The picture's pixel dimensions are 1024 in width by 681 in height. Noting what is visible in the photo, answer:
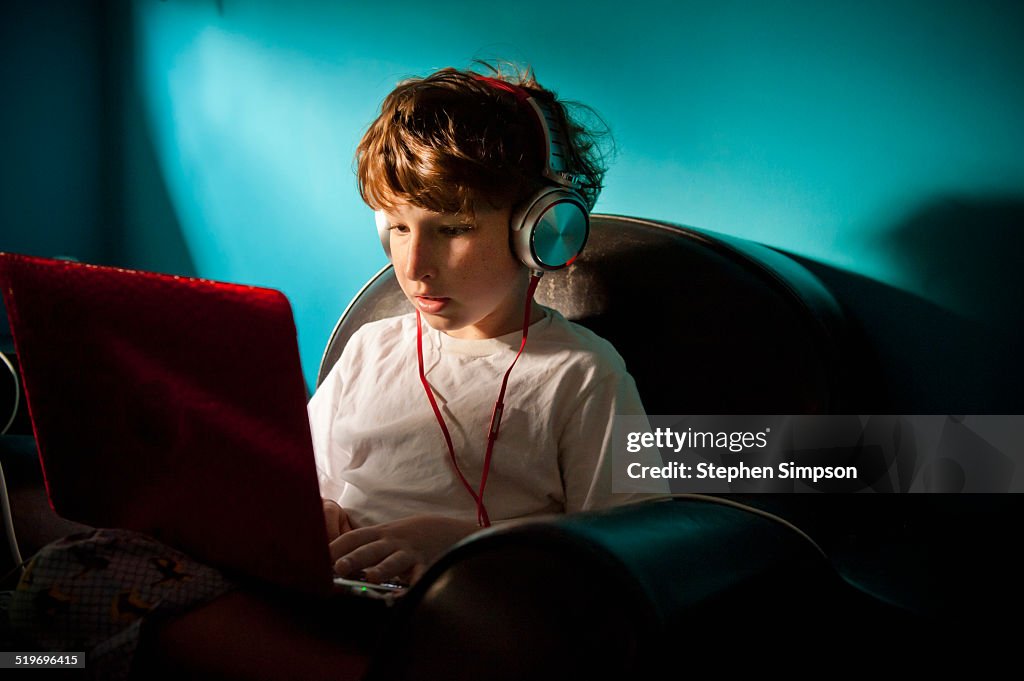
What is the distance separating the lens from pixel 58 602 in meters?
0.63

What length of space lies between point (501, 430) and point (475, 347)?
12 cm

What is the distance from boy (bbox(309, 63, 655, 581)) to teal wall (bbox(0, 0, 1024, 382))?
1.04 feet

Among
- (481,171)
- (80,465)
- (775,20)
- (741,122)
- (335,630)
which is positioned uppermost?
(775,20)

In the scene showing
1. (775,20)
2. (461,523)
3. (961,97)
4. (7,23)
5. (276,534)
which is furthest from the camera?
(7,23)

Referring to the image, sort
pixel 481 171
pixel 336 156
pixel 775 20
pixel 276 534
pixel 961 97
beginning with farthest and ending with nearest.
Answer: pixel 336 156 < pixel 775 20 < pixel 961 97 < pixel 481 171 < pixel 276 534

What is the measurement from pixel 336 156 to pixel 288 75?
0.23 metres

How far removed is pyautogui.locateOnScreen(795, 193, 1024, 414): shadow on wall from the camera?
103 centimetres

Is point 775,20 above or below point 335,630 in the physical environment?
above

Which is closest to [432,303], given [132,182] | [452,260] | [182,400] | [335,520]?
[452,260]

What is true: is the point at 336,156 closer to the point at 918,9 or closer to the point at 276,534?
the point at 918,9

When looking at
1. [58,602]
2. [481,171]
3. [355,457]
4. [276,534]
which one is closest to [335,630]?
[276,534]

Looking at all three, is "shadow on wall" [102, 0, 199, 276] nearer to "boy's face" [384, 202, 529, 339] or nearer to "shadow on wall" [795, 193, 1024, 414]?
"boy's face" [384, 202, 529, 339]

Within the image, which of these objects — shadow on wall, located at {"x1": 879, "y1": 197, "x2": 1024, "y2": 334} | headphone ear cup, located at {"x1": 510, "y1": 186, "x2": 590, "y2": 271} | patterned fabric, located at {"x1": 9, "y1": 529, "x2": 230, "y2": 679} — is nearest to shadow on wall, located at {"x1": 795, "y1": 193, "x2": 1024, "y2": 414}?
shadow on wall, located at {"x1": 879, "y1": 197, "x2": 1024, "y2": 334}

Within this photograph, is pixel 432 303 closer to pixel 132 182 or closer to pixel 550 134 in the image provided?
pixel 550 134
